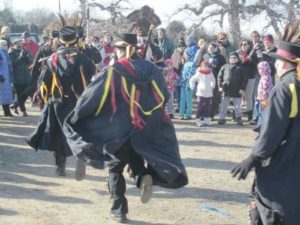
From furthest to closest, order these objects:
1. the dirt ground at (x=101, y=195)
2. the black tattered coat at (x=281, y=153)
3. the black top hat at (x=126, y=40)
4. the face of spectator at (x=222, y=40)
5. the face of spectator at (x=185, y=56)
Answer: the face of spectator at (x=222, y=40) < the face of spectator at (x=185, y=56) < the dirt ground at (x=101, y=195) < the black top hat at (x=126, y=40) < the black tattered coat at (x=281, y=153)

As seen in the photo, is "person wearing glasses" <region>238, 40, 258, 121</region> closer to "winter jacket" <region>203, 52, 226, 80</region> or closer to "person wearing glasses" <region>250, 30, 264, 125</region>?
"person wearing glasses" <region>250, 30, 264, 125</region>

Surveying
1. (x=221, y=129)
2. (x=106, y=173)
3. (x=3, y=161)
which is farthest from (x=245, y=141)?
(x=3, y=161)

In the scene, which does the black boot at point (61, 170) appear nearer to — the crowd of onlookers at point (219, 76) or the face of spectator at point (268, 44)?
the crowd of onlookers at point (219, 76)

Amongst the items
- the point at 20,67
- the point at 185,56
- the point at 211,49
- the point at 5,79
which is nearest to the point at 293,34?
the point at 211,49

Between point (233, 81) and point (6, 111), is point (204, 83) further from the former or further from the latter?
point (6, 111)

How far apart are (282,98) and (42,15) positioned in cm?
5054

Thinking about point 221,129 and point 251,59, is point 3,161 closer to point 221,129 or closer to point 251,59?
point 221,129

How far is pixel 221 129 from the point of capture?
37.8 ft

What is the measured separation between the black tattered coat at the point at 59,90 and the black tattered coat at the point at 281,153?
3.42 metres

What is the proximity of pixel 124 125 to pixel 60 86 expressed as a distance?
183cm

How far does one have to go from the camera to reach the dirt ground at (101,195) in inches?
230

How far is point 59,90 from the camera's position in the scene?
273 inches

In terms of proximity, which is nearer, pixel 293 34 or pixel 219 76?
pixel 293 34

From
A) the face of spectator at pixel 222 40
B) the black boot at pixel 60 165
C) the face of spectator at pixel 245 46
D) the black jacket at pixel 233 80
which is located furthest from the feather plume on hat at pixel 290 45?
the face of spectator at pixel 222 40
